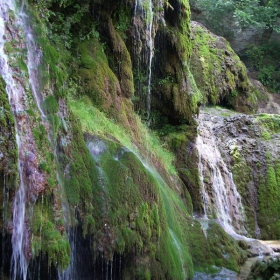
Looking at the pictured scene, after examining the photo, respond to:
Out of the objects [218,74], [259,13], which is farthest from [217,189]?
[259,13]

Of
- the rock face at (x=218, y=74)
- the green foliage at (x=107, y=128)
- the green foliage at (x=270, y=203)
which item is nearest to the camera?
Answer: the green foliage at (x=107, y=128)

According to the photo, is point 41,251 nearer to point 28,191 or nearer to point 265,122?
point 28,191

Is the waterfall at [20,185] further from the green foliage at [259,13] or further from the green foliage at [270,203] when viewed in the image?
the green foliage at [259,13]

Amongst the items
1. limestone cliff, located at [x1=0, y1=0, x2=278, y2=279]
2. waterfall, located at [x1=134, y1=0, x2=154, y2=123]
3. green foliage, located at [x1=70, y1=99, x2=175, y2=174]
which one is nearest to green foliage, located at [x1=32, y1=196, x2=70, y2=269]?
limestone cliff, located at [x1=0, y1=0, x2=278, y2=279]

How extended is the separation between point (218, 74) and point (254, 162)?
19.5 feet

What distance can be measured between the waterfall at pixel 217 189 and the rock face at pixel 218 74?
4.58 meters

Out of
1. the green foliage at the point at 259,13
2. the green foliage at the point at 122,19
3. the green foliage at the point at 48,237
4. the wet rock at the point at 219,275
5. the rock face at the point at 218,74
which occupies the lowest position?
the wet rock at the point at 219,275

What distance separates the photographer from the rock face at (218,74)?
60.4ft

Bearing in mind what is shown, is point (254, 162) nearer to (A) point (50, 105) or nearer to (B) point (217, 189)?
(B) point (217, 189)

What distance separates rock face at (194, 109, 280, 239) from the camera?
13.4 meters

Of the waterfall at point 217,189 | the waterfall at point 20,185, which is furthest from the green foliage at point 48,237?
the waterfall at point 217,189

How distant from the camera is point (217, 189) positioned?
42.0ft

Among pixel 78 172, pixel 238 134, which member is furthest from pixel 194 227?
pixel 238 134

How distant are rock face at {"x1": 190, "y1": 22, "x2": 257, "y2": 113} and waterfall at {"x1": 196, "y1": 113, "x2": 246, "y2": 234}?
4.58 meters
